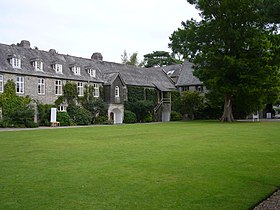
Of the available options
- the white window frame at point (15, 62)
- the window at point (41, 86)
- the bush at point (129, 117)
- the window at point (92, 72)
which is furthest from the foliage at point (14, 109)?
the bush at point (129, 117)

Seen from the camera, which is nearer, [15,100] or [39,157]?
[39,157]

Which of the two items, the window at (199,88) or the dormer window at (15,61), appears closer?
the dormer window at (15,61)

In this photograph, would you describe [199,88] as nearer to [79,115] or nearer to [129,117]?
[129,117]

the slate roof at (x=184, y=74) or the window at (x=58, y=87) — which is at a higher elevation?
the slate roof at (x=184, y=74)

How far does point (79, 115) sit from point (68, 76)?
554cm

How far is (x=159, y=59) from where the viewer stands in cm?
8694

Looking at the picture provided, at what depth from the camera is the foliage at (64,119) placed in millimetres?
39562

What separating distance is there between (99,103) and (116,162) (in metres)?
34.2

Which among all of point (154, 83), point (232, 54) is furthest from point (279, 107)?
point (232, 54)

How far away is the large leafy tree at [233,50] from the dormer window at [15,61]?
19897mm

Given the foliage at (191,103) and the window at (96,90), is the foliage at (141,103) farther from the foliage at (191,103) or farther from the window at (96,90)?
the foliage at (191,103)

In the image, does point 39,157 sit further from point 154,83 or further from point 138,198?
point 154,83

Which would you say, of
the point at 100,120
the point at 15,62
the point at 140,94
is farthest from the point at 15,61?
the point at 140,94

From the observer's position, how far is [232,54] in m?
40.7
